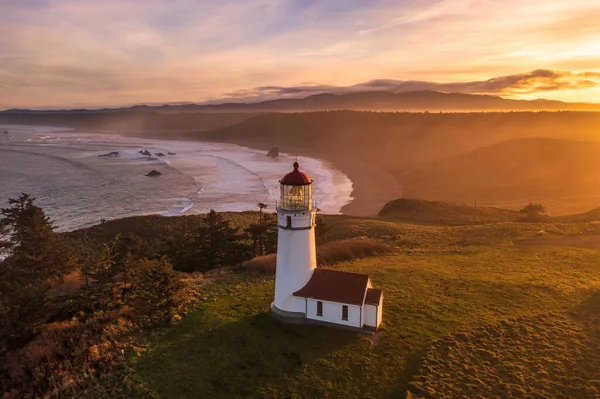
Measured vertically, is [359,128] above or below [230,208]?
above

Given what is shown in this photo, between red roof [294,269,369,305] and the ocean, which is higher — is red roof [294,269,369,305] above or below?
above

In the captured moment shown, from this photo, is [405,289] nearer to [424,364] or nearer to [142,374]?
[424,364]

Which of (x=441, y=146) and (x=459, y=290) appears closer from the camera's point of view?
(x=459, y=290)

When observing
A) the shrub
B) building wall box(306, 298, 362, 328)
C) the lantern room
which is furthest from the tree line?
the lantern room

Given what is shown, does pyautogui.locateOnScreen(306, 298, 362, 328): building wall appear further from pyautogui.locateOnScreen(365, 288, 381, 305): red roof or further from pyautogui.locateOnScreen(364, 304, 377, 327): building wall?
pyautogui.locateOnScreen(365, 288, 381, 305): red roof

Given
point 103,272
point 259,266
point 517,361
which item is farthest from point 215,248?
point 517,361

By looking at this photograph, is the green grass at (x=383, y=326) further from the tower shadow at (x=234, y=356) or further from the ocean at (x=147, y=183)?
the ocean at (x=147, y=183)

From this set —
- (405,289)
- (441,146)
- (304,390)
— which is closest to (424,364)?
(304,390)
